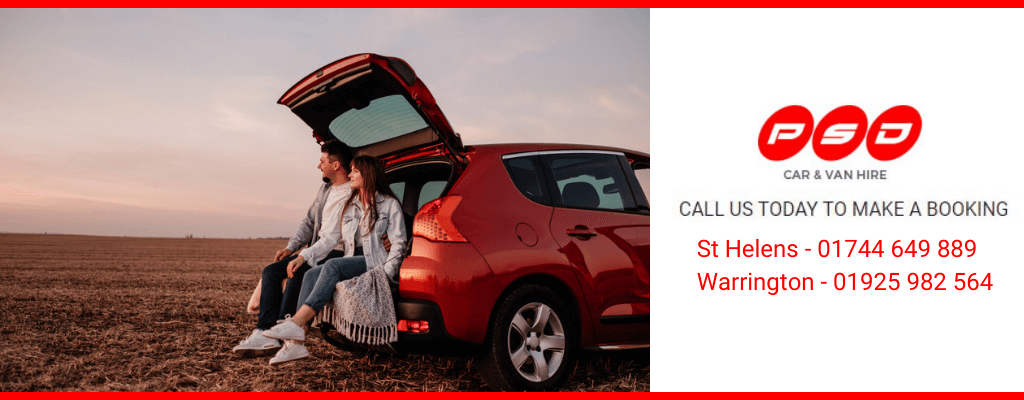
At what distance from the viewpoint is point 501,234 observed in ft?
12.6

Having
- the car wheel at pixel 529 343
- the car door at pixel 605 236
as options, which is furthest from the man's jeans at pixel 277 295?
the car door at pixel 605 236

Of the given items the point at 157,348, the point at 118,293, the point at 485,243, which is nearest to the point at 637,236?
the point at 485,243

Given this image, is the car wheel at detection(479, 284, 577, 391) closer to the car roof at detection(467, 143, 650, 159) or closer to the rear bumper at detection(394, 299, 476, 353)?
the rear bumper at detection(394, 299, 476, 353)

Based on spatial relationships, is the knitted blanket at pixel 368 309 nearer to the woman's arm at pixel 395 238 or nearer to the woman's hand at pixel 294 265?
the woman's arm at pixel 395 238

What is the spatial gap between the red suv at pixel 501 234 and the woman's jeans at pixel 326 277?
1.45ft

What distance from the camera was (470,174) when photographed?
393 cm

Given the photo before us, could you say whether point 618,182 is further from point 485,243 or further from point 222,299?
point 222,299

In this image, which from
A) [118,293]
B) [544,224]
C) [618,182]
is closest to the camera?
[544,224]

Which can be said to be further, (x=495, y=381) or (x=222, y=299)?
Result: (x=222, y=299)
